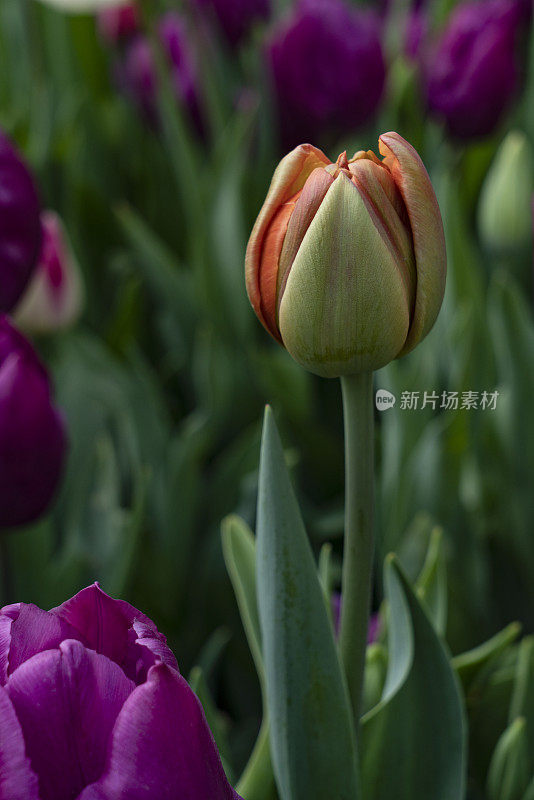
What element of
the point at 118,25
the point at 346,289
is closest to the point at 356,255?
the point at 346,289

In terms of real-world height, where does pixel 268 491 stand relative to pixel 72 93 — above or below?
below

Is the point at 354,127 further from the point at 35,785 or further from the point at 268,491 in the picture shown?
the point at 35,785

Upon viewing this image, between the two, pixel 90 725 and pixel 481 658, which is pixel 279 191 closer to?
pixel 90 725

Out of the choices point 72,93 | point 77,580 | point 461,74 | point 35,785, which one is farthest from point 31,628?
point 72,93

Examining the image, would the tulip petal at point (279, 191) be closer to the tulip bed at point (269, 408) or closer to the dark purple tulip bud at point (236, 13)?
the tulip bed at point (269, 408)

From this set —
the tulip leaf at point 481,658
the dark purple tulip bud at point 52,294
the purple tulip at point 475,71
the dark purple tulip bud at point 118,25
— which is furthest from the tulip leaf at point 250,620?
the dark purple tulip bud at point 118,25

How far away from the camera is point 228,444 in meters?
0.77

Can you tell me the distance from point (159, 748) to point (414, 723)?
182mm

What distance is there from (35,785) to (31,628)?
32 millimetres

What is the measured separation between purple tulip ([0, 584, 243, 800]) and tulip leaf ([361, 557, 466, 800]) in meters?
0.15

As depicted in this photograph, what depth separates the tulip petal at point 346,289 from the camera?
232mm

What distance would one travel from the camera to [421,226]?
0.23m

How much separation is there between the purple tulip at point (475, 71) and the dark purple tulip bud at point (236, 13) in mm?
271

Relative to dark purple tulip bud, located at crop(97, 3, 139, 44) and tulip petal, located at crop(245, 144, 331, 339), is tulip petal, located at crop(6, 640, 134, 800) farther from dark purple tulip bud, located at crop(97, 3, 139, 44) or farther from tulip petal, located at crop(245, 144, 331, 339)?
dark purple tulip bud, located at crop(97, 3, 139, 44)
